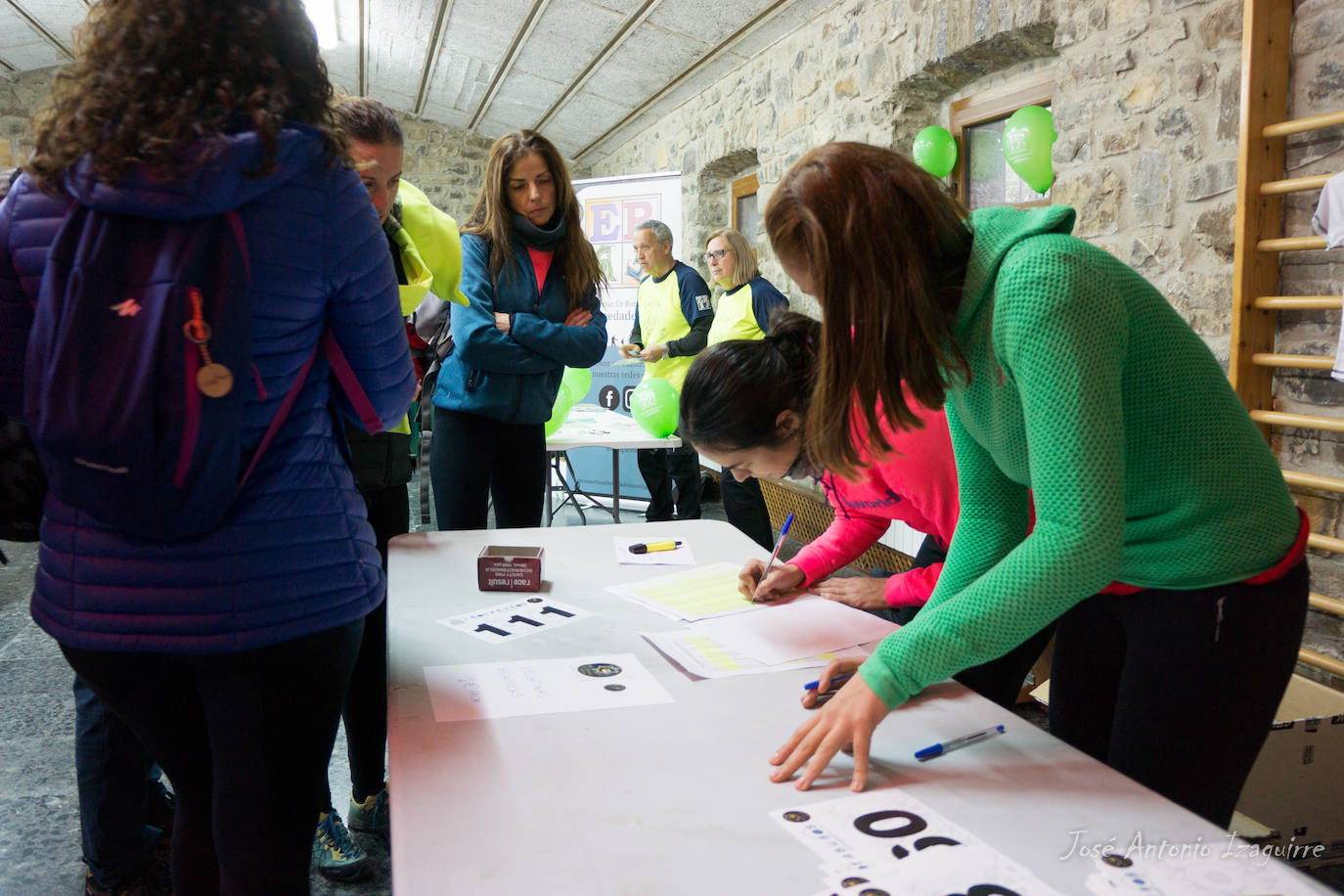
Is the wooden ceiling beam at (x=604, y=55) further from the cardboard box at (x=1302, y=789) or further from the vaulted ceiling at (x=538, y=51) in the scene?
the cardboard box at (x=1302, y=789)

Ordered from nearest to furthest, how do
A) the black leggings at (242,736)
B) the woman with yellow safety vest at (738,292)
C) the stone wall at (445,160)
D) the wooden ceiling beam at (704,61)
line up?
the black leggings at (242,736), the woman with yellow safety vest at (738,292), the wooden ceiling beam at (704,61), the stone wall at (445,160)

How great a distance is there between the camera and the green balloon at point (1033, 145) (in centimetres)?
345

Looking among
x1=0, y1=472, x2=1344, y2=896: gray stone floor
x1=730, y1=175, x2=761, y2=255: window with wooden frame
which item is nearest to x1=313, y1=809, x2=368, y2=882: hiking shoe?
x1=0, y1=472, x2=1344, y2=896: gray stone floor

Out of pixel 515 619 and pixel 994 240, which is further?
pixel 515 619

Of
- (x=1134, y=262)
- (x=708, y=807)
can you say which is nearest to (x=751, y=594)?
(x=708, y=807)

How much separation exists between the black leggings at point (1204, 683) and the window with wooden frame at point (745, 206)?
18.1 feet

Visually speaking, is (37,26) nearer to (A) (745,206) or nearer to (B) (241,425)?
(A) (745,206)

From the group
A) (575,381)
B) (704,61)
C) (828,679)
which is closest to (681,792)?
(828,679)

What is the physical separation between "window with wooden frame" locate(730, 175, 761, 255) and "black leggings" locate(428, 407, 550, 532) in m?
4.22

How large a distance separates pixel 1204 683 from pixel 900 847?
453 millimetres

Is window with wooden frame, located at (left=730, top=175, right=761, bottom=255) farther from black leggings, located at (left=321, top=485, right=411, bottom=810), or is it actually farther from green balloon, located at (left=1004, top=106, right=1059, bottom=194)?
black leggings, located at (left=321, top=485, right=411, bottom=810)

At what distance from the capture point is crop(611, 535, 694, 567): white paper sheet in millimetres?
1814

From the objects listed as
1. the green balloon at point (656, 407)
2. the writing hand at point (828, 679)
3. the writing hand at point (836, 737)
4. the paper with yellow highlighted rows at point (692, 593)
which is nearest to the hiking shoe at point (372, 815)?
the paper with yellow highlighted rows at point (692, 593)

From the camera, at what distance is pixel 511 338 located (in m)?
2.42
